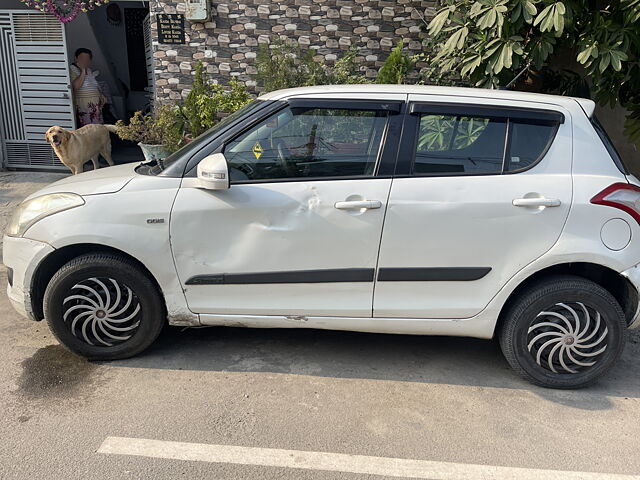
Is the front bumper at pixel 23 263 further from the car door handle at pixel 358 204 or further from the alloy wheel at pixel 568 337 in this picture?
the alloy wheel at pixel 568 337

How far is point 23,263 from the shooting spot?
3424mm

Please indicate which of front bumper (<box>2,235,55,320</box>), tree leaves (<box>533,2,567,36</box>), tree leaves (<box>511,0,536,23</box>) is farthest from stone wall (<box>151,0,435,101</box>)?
front bumper (<box>2,235,55,320</box>)

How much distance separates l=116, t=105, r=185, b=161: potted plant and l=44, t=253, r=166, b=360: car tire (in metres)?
4.07

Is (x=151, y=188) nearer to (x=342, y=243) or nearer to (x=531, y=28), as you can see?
(x=342, y=243)

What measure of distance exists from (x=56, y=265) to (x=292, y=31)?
5639 mm

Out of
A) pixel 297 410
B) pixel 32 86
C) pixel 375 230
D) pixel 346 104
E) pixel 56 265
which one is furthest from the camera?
pixel 32 86

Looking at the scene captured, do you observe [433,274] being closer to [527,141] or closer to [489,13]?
[527,141]

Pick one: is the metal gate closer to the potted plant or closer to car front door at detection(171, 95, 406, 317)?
the potted plant

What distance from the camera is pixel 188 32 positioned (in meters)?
8.07

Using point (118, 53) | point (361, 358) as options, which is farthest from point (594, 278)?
point (118, 53)

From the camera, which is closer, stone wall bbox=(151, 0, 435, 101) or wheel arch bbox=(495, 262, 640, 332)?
wheel arch bbox=(495, 262, 640, 332)

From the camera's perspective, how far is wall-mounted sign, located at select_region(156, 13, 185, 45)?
7.96m

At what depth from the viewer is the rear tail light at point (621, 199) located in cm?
321

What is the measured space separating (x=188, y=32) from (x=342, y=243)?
6.03 m
